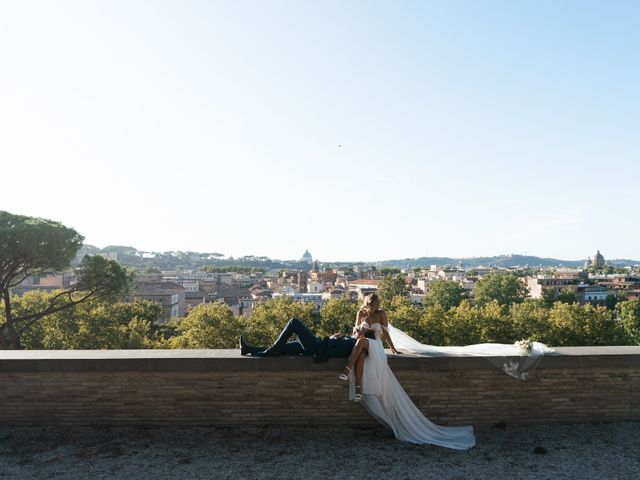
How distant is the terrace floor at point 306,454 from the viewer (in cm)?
504

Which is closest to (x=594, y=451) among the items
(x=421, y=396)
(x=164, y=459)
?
(x=421, y=396)

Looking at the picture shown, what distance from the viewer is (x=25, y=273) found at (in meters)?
21.6

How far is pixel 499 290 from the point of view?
72375 millimetres

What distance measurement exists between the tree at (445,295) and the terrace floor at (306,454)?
218 ft

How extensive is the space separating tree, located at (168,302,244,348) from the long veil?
2155cm

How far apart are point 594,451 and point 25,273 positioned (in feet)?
73.3

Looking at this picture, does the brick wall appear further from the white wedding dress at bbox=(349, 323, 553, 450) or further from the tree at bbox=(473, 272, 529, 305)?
the tree at bbox=(473, 272, 529, 305)

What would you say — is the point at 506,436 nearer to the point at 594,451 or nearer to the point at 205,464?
the point at 594,451

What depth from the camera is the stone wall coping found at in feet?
20.1

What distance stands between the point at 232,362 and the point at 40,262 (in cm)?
1853

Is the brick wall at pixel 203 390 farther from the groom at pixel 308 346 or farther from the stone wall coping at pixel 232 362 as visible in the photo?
the groom at pixel 308 346

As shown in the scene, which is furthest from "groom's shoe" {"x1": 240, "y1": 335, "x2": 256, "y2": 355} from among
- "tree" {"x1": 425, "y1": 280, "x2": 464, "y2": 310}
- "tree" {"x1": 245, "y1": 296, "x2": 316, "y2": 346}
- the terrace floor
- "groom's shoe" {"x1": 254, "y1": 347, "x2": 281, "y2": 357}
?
"tree" {"x1": 425, "y1": 280, "x2": 464, "y2": 310}

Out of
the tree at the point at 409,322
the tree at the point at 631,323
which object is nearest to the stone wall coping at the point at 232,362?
the tree at the point at 409,322

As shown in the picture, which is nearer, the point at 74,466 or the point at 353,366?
the point at 74,466
